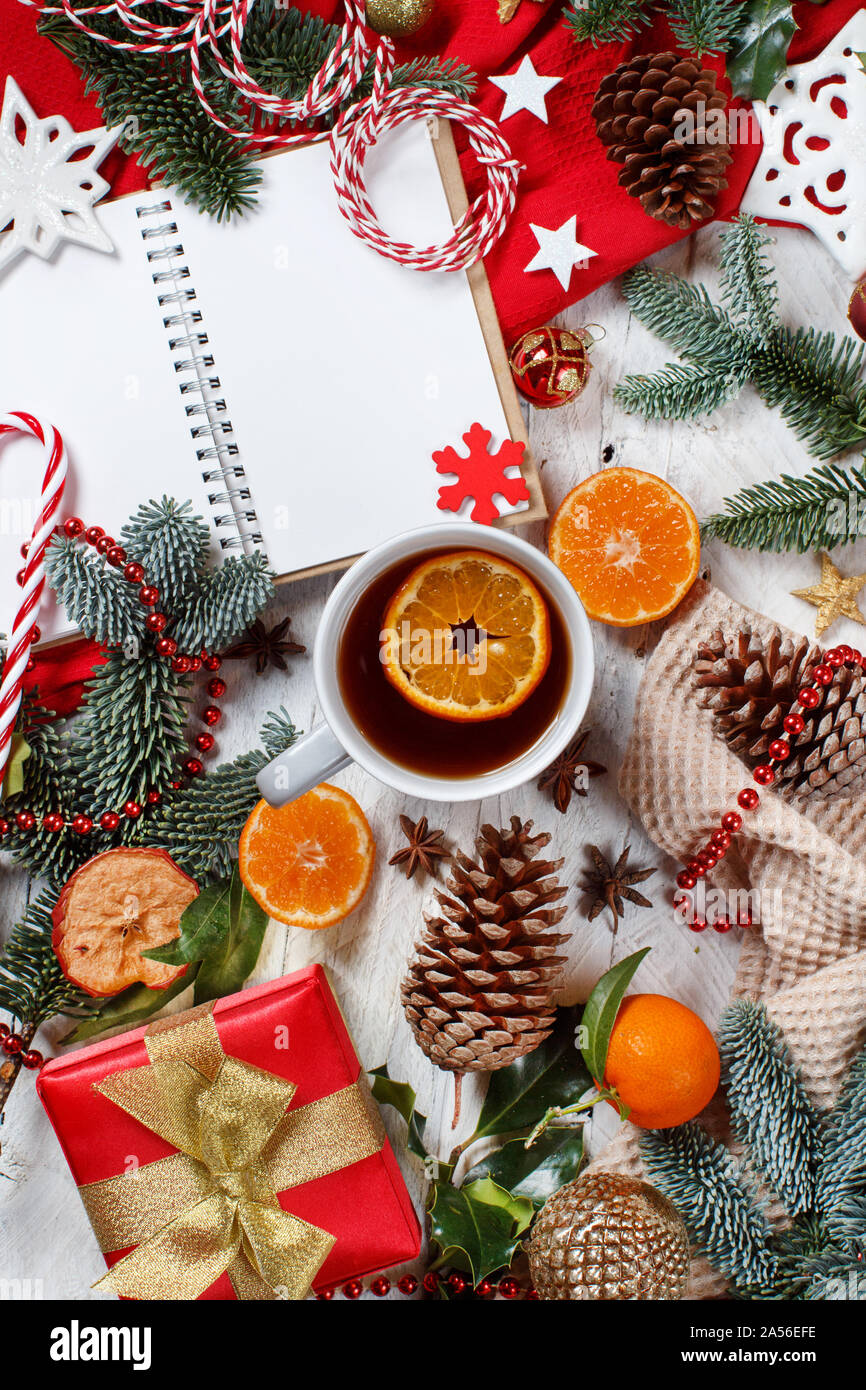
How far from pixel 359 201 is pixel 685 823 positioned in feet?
2.97

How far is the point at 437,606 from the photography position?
3.52 ft

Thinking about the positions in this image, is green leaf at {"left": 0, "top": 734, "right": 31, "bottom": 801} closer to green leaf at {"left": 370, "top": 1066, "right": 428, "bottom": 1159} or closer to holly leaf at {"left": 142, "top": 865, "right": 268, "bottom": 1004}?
holly leaf at {"left": 142, "top": 865, "right": 268, "bottom": 1004}

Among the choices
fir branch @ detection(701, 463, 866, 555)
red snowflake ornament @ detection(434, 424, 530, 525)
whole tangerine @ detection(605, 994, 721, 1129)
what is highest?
red snowflake ornament @ detection(434, 424, 530, 525)

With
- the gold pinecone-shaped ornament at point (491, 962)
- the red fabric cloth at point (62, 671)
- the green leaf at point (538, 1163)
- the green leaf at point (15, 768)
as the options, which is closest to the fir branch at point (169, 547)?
the red fabric cloth at point (62, 671)

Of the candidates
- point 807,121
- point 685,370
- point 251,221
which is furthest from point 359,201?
point 807,121

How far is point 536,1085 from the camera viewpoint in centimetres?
125

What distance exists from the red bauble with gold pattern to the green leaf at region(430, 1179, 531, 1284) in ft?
3.47

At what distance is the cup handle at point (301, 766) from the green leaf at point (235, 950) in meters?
0.31

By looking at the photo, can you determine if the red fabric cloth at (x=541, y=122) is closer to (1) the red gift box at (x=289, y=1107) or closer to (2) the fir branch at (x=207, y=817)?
(2) the fir branch at (x=207, y=817)

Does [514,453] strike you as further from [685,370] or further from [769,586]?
[769,586]

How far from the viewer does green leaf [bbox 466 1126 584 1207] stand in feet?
4.08

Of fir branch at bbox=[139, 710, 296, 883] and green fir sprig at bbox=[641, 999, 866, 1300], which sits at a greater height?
fir branch at bbox=[139, 710, 296, 883]

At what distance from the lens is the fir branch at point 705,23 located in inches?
45.5

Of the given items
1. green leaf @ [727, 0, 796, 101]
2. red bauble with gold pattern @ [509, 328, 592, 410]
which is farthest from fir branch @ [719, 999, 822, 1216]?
green leaf @ [727, 0, 796, 101]
